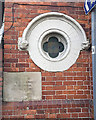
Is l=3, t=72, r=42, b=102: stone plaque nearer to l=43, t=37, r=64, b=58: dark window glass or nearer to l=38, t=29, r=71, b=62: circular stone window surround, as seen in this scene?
l=38, t=29, r=71, b=62: circular stone window surround

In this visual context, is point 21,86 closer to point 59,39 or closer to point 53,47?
point 53,47

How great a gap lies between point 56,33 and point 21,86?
1362 millimetres

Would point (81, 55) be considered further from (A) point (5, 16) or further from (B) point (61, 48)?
(A) point (5, 16)

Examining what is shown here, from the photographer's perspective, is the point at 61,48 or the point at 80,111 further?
the point at 61,48

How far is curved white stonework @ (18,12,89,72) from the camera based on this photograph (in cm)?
375

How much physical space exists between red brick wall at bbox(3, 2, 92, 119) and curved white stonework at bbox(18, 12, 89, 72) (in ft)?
0.39

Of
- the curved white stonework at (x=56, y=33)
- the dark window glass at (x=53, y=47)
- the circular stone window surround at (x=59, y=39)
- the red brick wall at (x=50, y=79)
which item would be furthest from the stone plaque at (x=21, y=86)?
the dark window glass at (x=53, y=47)

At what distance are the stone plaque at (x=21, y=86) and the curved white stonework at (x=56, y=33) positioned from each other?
34 centimetres

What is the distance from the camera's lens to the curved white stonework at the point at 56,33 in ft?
12.3

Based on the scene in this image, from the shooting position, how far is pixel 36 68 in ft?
12.3

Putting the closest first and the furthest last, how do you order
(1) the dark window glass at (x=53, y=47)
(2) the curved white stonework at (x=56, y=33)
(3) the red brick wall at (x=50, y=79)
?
(3) the red brick wall at (x=50, y=79) < (2) the curved white stonework at (x=56, y=33) < (1) the dark window glass at (x=53, y=47)

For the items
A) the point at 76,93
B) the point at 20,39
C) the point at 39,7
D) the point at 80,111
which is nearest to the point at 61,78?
the point at 76,93

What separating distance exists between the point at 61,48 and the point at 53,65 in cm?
47

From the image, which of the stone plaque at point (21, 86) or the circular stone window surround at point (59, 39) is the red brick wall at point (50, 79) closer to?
the stone plaque at point (21, 86)
